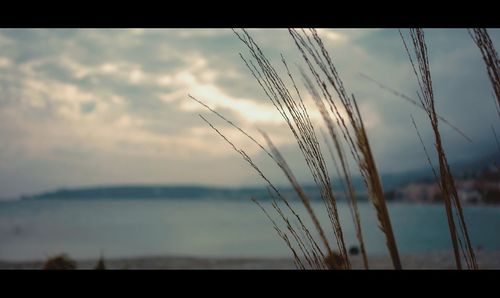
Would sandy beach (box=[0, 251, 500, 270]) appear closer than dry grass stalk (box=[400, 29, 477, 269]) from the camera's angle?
No

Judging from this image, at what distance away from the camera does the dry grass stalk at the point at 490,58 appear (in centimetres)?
84

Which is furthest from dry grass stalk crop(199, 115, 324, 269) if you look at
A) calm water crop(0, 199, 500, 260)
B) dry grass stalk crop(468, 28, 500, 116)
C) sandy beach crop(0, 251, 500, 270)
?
calm water crop(0, 199, 500, 260)

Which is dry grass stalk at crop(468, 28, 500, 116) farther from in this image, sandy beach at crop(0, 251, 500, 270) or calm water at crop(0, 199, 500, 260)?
calm water at crop(0, 199, 500, 260)

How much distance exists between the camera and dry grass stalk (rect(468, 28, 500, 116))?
0.84 metres

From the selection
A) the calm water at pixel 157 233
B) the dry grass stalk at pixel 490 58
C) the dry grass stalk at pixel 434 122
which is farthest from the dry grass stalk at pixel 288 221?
the calm water at pixel 157 233

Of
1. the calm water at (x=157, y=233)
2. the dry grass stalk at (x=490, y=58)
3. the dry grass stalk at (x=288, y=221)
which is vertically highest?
the calm water at (x=157, y=233)

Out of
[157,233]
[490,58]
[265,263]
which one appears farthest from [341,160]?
[157,233]

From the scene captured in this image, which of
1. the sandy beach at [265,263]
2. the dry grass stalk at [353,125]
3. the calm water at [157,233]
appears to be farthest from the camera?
the calm water at [157,233]

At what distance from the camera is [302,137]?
743mm

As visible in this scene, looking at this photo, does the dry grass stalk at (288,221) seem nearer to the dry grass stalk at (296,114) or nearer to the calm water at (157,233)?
the dry grass stalk at (296,114)
